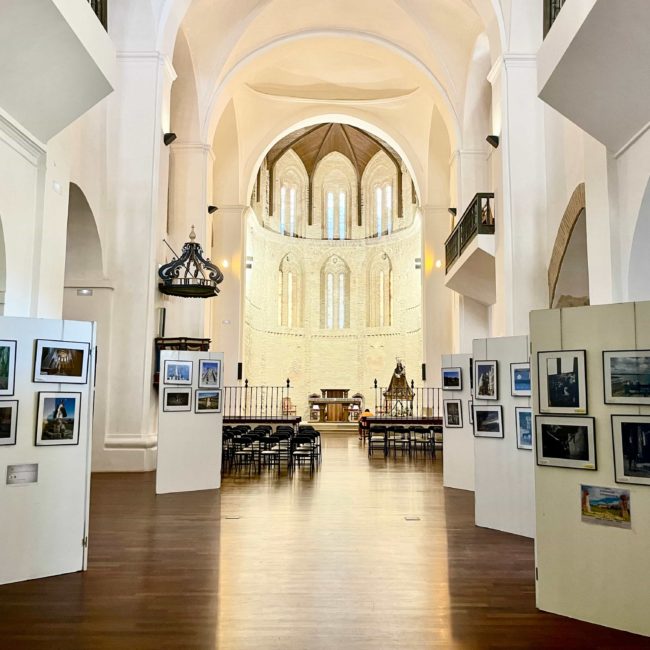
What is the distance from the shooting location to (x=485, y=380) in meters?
7.43

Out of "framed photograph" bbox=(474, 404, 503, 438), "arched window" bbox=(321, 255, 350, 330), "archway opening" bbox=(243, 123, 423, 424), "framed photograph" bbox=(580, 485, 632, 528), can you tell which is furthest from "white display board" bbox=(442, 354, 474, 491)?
"arched window" bbox=(321, 255, 350, 330)

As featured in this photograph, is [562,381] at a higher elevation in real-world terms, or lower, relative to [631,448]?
higher

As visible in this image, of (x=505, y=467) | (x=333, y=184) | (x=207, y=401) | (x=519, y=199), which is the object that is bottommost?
(x=505, y=467)

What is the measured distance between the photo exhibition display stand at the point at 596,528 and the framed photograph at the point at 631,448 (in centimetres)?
4

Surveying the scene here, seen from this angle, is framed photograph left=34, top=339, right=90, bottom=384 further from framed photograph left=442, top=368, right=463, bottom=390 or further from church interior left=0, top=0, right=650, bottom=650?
framed photograph left=442, top=368, right=463, bottom=390

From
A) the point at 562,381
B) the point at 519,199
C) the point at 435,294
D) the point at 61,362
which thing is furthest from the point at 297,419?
the point at 562,381

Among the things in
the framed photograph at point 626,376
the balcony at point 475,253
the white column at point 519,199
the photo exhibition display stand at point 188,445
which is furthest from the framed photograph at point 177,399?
the framed photograph at point 626,376

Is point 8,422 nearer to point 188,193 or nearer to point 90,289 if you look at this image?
point 90,289

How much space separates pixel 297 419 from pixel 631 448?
43.7 ft

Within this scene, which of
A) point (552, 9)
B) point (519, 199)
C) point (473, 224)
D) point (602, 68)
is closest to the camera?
point (602, 68)

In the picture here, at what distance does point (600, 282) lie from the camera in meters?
6.72

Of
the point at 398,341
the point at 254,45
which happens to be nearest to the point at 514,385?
the point at 254,45

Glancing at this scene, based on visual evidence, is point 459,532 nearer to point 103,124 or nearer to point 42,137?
point 42,137

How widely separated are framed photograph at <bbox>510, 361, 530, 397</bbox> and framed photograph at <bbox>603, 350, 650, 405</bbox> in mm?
2605
